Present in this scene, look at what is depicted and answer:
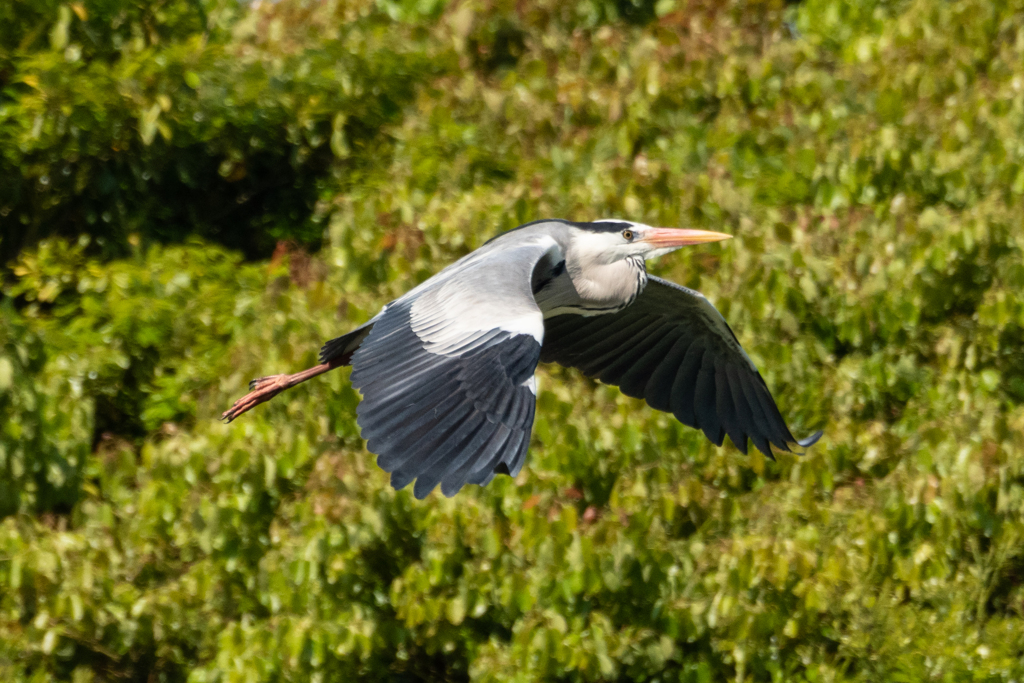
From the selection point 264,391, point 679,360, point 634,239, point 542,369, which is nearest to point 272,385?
point 264,391

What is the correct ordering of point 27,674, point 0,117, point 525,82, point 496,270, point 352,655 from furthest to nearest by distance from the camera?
point 525,82 → point 0,117 → point 27,674 → point 352,655 → point 496,270

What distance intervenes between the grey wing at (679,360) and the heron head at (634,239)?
21 cm

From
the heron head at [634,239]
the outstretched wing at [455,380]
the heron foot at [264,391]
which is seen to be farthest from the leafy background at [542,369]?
the outstretched wing at [455,380]

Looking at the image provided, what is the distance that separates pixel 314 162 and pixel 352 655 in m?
5.02

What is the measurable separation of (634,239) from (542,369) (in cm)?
244

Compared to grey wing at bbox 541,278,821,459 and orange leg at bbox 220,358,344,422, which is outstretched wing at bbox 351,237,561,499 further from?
grey wing at bbox 541,278,821,459

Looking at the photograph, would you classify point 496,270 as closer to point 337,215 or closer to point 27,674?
point 27,674

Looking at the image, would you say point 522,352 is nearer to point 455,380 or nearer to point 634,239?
point 455,380

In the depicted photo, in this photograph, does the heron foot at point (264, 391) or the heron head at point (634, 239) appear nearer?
the heron head at point (634, 239)

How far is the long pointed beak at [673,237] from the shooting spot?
5297mm

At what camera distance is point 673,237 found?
534cm

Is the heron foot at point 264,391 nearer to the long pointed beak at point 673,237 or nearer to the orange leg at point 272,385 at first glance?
the orange leg at point 272,385

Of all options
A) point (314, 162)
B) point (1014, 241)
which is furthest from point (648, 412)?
point (314, 162)

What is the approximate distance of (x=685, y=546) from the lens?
265 inches
